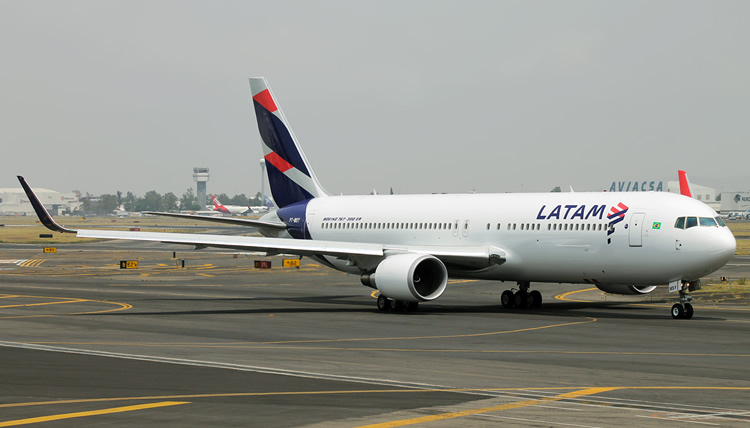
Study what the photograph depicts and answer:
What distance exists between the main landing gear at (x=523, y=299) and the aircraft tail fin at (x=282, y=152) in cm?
1317

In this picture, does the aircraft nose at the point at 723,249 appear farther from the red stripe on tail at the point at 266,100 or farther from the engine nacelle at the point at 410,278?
the red stripe on tail at the point at 266,100

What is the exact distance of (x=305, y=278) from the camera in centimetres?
6047

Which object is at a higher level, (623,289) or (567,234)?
(567,234)

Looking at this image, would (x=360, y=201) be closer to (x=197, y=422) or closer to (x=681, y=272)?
(x=681, y=272)

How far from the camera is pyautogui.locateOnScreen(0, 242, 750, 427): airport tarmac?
50.2ft

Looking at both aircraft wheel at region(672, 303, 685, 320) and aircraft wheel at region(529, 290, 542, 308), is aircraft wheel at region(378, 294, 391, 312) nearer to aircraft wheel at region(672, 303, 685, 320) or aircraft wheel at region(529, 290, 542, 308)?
aircraft wheel at region(529, 290, 542, 308)

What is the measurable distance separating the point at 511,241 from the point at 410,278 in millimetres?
4630

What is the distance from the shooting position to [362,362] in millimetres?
22219

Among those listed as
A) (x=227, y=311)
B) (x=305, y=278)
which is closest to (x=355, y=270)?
(x=227, y=311)

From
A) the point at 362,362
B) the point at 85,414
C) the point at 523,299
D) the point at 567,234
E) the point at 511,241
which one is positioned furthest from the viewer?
the point at 523,299

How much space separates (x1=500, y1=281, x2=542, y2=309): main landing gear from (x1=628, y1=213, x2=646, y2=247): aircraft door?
Result: 22.2 feet

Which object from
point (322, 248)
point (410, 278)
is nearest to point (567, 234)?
point (410, 278)

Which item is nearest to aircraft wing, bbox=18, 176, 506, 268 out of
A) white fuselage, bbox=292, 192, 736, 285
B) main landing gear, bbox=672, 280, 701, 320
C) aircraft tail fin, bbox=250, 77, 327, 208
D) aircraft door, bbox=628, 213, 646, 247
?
white fuselage, bbox=292, 192, 736, 285

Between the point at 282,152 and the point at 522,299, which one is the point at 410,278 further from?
the point at 282,152
